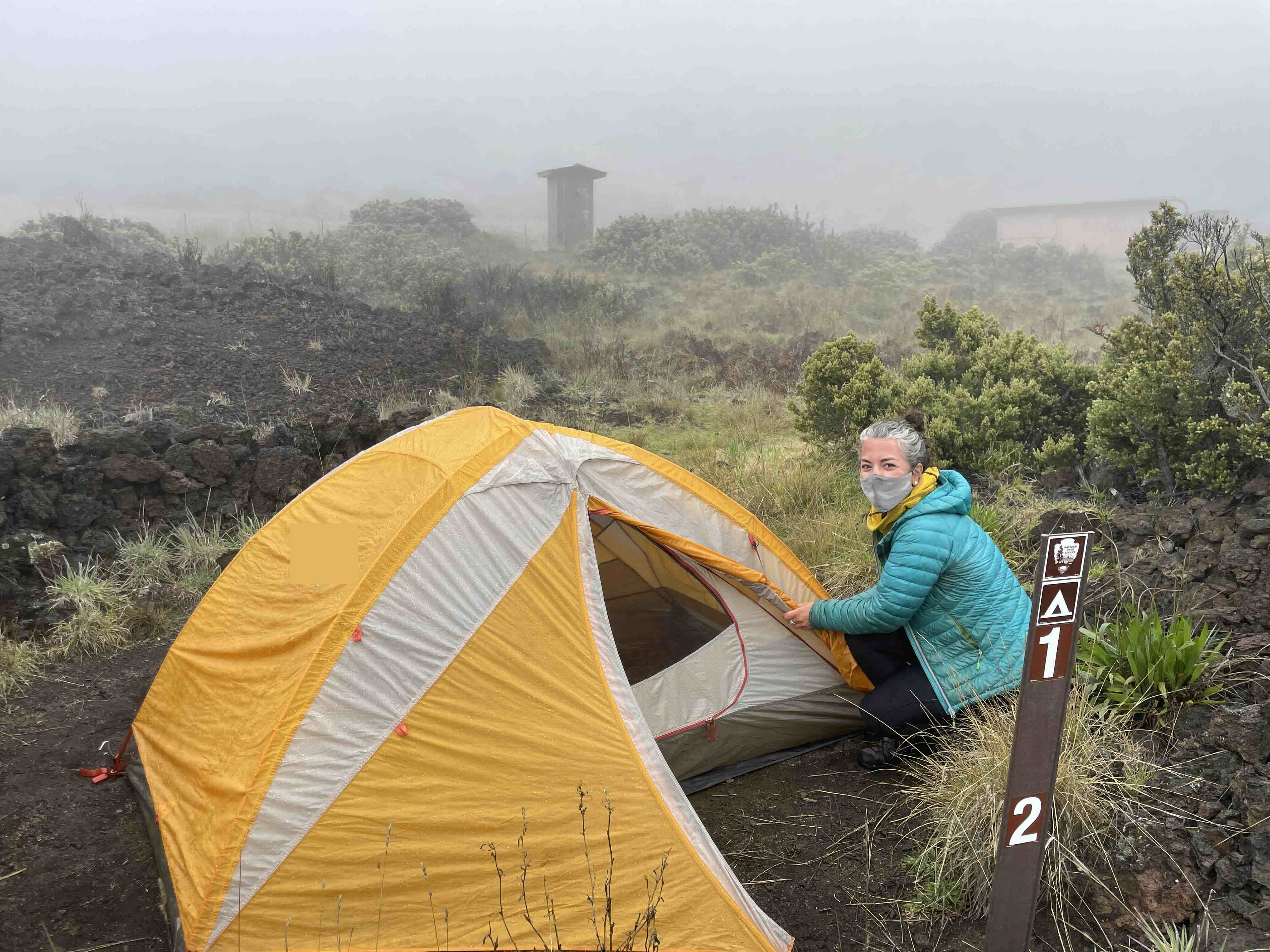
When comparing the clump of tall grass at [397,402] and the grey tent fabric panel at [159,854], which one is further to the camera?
the clump of tall grass at [397,402]

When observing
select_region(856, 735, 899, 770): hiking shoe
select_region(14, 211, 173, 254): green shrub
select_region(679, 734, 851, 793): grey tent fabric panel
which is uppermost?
select_region(14, 211, 173, 254): green shrub

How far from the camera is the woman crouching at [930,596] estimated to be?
3295mm

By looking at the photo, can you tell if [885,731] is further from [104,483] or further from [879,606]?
[104,483]

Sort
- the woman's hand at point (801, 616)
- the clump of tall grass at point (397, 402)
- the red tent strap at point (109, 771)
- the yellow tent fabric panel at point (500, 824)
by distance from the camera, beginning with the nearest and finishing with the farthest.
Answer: the yellow tent fabric panel at point (500, 824) < the woman's hand at point (801, 616) < the red tent strap at point (109, 771) < the clump of tall grass at point (397, 402)

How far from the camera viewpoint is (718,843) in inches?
131

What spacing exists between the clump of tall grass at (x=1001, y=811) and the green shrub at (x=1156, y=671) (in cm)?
18

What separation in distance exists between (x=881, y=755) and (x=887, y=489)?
1.18m

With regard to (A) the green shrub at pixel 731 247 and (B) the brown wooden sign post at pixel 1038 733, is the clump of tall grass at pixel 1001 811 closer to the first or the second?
(B) the brown wooden sign post at pixel 1038 733

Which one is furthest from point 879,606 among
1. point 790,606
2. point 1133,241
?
point 1133,241

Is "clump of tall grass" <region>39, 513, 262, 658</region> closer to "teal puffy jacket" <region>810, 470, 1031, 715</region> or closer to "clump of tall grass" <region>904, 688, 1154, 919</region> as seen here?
"teal puffy jacket" <region>810, 470, 1031, 715</region>

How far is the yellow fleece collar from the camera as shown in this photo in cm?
335

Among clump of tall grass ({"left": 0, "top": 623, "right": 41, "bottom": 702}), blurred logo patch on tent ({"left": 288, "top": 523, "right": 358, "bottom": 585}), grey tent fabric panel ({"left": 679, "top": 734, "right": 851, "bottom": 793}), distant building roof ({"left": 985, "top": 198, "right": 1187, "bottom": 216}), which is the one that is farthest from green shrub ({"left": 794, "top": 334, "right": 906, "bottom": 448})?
distant building roof ({"left": 985, "top": 198, "right": 1187, "bottom": 216})

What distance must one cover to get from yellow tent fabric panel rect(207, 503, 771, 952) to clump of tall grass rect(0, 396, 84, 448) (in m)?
5.26

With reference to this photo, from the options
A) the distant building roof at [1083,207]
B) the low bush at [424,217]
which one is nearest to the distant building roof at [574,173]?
the low bush at [424,217]
